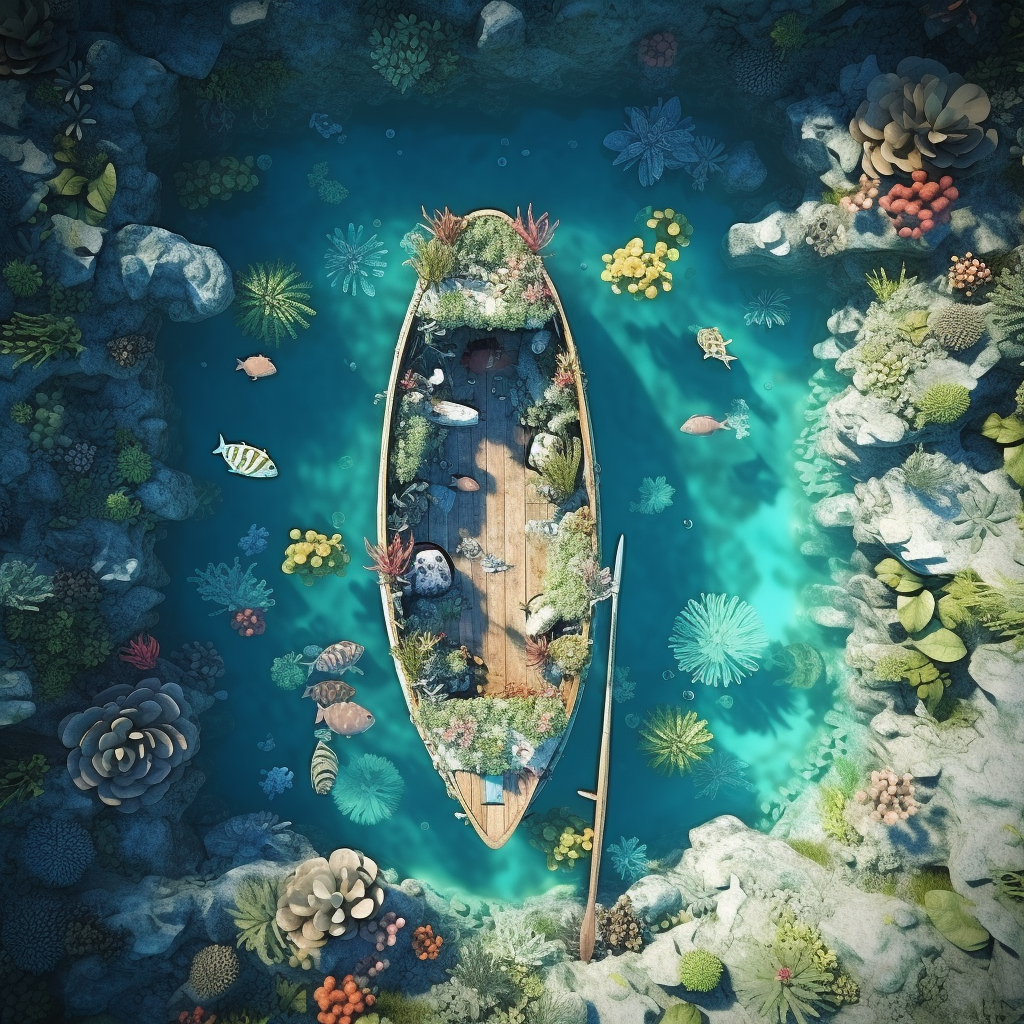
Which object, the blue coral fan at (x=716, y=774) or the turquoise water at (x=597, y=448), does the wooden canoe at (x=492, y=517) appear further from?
the blue coral fan at (x=716, y=774)

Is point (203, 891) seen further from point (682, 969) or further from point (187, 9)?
point (187, 9)

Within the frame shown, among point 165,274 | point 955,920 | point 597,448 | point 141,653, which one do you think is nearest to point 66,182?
point 165,274

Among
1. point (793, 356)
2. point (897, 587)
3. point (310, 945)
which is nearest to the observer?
point (310, 945)

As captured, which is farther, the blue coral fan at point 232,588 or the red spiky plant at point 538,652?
the blue coral fan at point 232,588

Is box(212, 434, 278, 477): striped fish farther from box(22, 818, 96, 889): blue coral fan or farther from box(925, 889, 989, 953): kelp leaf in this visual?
box(925, 889, 989, 953): kelp leaf

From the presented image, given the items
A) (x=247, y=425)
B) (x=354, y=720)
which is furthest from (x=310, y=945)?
(x=247, y=425)

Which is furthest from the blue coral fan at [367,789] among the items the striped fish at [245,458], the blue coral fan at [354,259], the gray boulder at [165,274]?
the blue coral fan at [354,259]
